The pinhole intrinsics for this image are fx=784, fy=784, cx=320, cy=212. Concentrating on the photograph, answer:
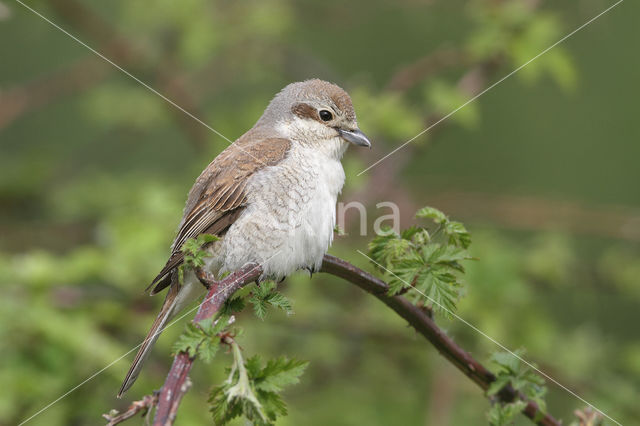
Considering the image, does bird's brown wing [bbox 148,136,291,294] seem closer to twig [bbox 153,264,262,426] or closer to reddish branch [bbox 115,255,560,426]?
reddish branch [bbox 115,255,560,426]

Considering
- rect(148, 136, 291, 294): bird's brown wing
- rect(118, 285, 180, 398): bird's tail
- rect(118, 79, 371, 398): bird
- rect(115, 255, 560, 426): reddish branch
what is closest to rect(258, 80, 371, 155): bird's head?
rect(118, 79, 371, 398): bird

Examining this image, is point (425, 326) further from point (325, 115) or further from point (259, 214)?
point (325, 115)

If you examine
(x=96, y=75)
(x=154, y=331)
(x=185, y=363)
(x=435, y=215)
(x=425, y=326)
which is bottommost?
(x=185, y=363)

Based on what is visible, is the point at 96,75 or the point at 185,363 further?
the point at 96,75

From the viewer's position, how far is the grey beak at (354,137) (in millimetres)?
3012

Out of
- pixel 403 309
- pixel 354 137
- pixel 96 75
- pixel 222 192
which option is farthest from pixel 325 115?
pixel 96 75

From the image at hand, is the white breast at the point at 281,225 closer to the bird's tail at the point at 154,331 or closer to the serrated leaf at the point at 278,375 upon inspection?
the bird's tail at the point at 154,331

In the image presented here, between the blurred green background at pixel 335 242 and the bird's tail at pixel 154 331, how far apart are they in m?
0.27

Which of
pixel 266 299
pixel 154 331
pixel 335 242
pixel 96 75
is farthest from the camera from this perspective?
pixel 96 75

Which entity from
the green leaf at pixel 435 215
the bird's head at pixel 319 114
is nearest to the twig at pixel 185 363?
the green leaf at pixel 435 215

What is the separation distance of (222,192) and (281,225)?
225 millimetres

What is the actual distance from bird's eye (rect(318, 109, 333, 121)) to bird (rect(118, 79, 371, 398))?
214 mm

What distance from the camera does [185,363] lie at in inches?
58.2

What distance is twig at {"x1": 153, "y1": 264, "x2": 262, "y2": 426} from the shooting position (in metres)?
1.34
